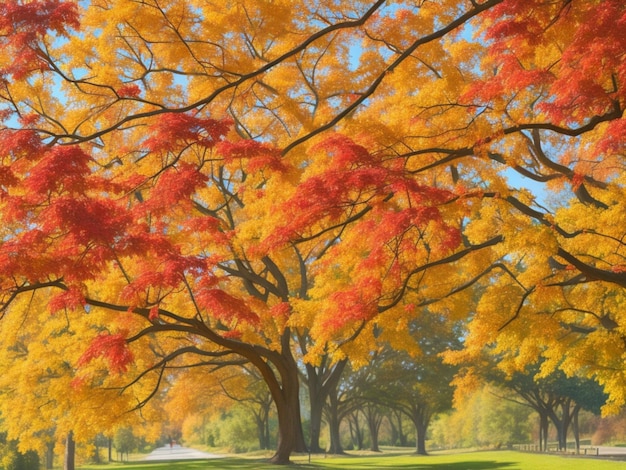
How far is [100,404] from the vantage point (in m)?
14.3

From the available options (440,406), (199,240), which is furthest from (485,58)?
(440,406)

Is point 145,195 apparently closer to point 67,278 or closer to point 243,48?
point 243,48

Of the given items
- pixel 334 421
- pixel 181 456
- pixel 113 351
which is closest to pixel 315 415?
pixel 334 421

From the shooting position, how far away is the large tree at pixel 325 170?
9672 mm

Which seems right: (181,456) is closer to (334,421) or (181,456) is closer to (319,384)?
(334,421)

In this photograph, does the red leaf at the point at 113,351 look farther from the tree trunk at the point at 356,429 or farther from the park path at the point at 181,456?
the tree trunk at the point at 356,429

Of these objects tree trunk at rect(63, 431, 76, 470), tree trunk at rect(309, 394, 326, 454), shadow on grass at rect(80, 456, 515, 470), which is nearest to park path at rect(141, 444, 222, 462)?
tree trunk at rect(309, 394, 326, 454)

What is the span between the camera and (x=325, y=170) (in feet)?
34.8

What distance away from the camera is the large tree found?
9.67 m

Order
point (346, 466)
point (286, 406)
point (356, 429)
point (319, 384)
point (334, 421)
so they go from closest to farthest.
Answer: point (286, 406)
point (346, 466)
point (319, 384)
point (334, 421)
point (356, 429)

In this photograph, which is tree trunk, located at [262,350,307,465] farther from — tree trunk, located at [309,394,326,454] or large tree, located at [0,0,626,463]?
tree trunk, located at [309,394,326,454]

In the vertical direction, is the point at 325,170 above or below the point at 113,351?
above

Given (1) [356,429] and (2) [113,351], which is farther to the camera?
(1) [356,429]

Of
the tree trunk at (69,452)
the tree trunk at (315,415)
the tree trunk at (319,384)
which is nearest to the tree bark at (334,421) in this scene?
the tree trunk at (315,415)
